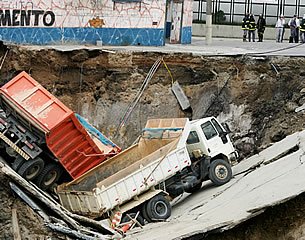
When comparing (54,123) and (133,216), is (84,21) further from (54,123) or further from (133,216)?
(133,216)

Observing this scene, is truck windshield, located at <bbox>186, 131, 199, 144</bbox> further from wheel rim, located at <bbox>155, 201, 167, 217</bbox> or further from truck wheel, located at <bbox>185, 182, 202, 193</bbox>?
wheel rim, located at <bbox>155, 201, 167, 217</bbox>

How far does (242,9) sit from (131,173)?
28378 millimetres

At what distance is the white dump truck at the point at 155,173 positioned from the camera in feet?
56.2

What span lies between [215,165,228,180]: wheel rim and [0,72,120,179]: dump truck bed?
293 centimetres

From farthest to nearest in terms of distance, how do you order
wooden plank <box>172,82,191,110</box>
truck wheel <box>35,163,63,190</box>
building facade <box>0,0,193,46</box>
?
building facade <box>0,0,193,46</box>, wooden plank <box>172,82,191,110</box>, truck wheel <box>35,163,63,190</box>

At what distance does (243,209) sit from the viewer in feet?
44.8

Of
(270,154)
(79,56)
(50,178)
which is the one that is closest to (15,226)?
(50,178)

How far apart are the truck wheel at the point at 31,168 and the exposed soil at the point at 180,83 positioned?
18.2 ft

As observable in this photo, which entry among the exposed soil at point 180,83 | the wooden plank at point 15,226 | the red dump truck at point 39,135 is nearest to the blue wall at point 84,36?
the exposed soil at point 180,83

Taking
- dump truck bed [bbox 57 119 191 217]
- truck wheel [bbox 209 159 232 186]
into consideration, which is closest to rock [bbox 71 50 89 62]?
dump truck bed [bbox 57 119 191 217]

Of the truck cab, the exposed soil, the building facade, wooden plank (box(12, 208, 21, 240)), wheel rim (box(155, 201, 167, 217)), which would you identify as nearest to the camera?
wooden plank (box(12, 208, 21, 240))

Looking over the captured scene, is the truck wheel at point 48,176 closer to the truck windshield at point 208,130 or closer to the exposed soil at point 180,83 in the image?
the truck windshield at point 208,130

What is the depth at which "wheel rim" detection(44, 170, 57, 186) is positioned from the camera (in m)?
18.0

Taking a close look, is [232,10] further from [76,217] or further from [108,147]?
[76,217]
